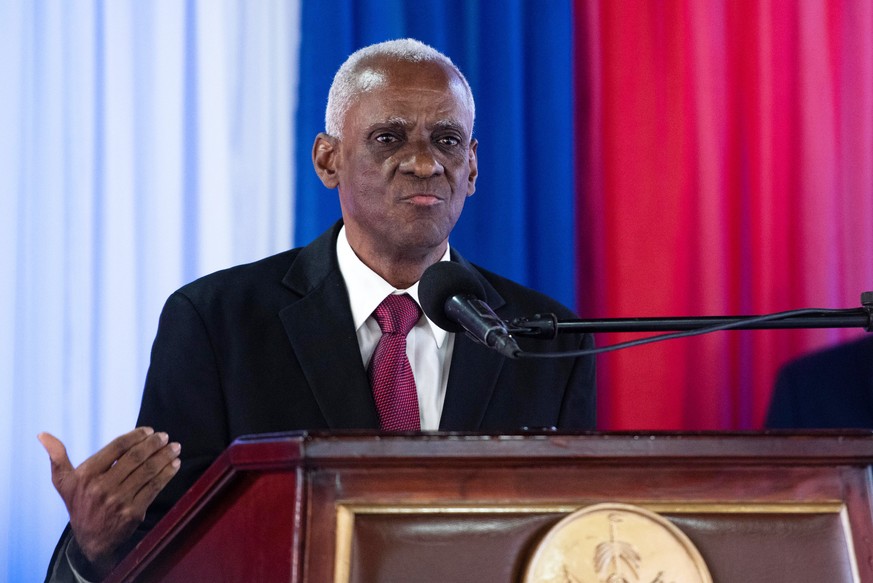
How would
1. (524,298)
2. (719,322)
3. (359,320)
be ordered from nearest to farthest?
(719,322) → (359,320) → (524,298)

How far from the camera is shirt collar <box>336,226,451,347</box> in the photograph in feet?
6.37

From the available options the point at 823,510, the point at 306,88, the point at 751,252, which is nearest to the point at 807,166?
the point at 751,252

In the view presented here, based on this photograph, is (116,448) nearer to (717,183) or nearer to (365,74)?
(365,74)

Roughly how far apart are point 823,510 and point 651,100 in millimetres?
1689

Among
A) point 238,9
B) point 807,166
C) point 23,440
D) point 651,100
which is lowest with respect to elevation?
point 23,440

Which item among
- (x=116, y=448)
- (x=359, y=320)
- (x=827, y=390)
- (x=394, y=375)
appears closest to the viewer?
(x=116, y=448)

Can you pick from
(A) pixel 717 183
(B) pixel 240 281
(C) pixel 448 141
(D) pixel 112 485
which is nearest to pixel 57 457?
(D) pixel 112 485

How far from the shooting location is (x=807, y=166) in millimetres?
2482

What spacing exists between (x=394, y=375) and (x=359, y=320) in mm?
149

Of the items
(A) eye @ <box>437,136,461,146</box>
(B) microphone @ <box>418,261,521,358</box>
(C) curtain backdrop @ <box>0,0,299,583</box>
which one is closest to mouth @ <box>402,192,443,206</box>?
(A) eye @ <box>437,136,461,146</box>

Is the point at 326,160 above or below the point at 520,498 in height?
above

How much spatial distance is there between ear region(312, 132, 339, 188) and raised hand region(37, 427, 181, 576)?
0.92 meters

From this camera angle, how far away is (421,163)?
1921 mm

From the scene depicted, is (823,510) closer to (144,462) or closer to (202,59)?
(144,462)
